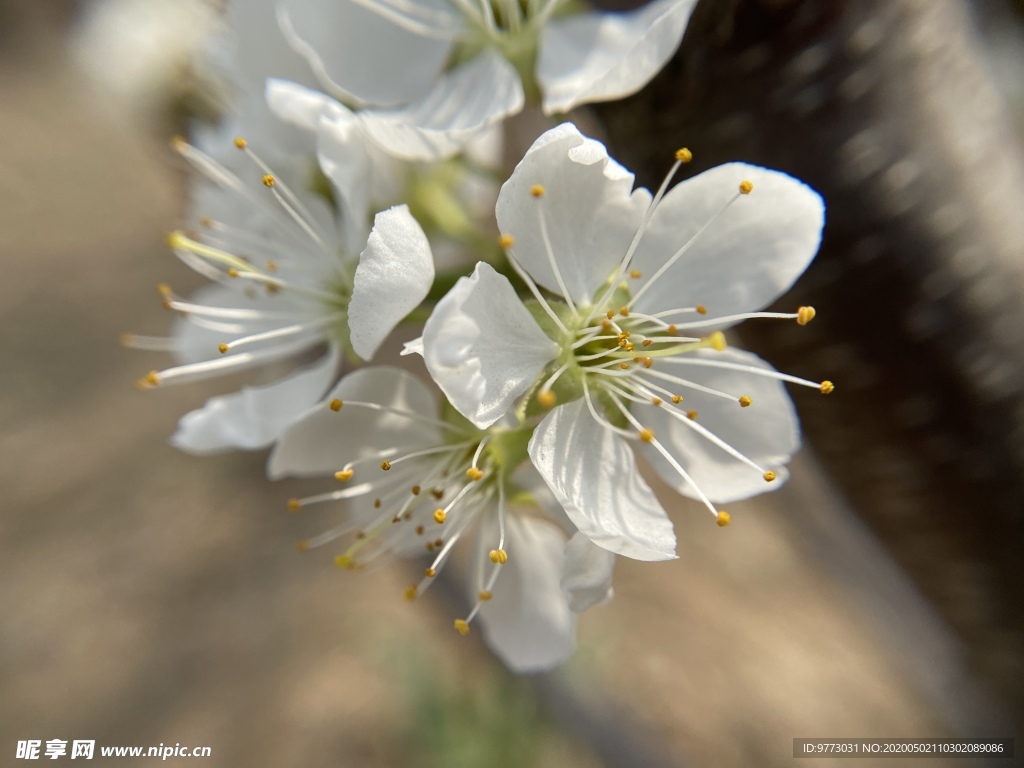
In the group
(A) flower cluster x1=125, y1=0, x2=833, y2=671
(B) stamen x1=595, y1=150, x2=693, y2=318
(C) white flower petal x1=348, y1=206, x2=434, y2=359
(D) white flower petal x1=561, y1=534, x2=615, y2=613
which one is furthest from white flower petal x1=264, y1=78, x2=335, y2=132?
(D) white flower petal x1=561, y1=534, x2=615, y2=613

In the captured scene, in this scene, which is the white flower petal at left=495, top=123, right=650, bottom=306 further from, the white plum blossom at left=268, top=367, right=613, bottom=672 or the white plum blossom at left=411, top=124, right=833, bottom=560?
the white plum blossom at left=268, top=367, right=613, bottom=672

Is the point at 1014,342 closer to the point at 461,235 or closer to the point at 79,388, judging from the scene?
the point at 461,235

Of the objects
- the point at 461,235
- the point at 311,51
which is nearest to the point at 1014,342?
the point at 461,235

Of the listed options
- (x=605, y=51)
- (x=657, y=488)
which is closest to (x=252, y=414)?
(x=605, y=51)

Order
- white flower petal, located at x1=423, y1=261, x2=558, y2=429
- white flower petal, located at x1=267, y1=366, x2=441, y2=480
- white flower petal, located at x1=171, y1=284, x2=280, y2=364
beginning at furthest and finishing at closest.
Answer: white flower petal, located at x1=171, y1=284, x2=280, y2=364 < white flower petal, located at x1=267, y1=366, x2=441, y2=480 < white flower petal, located at x1=423, y1=261, x2=558, y2=429

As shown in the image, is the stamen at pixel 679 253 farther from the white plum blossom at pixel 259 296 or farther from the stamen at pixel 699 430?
the white plum blossom at pixel 259 296

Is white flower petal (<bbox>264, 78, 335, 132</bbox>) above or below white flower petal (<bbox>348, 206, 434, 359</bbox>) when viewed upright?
above

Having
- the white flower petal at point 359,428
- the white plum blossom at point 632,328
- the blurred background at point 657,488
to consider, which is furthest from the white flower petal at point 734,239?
the white flower petal at point 359,428
